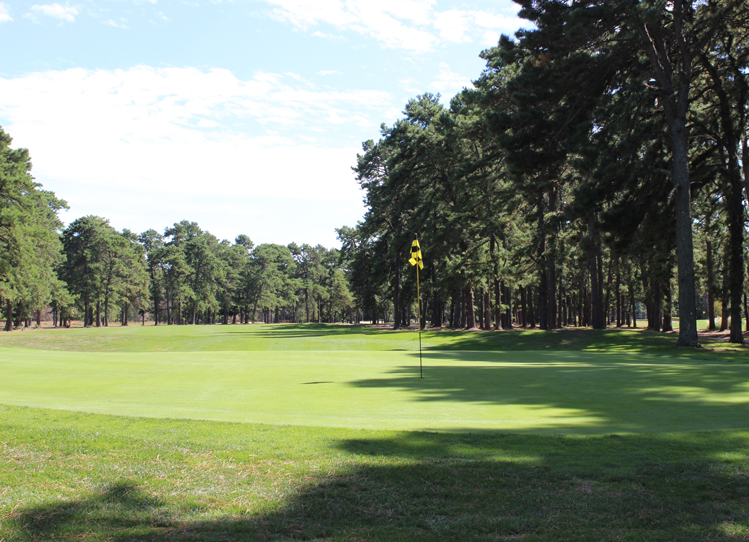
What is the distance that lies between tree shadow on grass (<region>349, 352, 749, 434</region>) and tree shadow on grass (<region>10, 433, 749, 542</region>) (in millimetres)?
1727

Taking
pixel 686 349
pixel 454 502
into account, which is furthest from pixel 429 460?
pixel 686 349

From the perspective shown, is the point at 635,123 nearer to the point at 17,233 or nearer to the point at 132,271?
the point at 17,233

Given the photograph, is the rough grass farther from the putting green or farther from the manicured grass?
the putting green

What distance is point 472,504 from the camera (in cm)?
408

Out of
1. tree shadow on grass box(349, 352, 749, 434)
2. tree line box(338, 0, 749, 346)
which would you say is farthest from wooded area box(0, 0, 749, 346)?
tree shadow on grass box(349, 352, 749, 434)

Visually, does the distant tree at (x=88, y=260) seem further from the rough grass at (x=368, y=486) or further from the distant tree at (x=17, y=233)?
the rough grass at (x=368, y=486)

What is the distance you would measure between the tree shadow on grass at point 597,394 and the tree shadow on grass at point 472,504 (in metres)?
1.73

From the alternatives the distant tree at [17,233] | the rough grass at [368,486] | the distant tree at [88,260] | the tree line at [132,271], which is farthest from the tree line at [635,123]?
the distant tree at [88,260]

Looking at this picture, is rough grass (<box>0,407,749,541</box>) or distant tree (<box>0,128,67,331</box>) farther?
distant tree (<box>0,128,67,331</box>)

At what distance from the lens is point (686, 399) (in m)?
8.83

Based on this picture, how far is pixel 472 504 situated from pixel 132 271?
309 feet

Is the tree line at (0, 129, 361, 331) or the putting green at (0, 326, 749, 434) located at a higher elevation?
the tree line at (0, 129, 361, 331)

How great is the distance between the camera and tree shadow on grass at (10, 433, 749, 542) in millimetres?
3566

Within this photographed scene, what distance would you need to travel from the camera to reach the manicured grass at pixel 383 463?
12.2 ft
